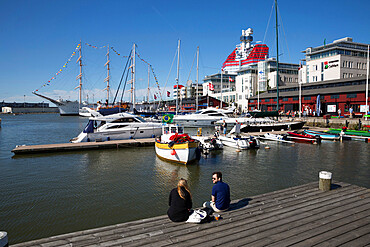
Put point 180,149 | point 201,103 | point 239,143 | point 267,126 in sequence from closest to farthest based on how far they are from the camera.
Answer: point 180,149, point 239,143, point 267,126, point 201,103

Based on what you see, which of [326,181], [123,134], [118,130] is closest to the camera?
[326,181]

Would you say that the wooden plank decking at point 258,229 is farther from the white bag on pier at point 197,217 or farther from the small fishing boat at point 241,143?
the small fishing boat at point 241,143

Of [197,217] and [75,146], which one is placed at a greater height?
[197,217]

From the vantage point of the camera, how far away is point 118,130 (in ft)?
94.8

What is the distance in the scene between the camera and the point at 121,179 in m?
15.0

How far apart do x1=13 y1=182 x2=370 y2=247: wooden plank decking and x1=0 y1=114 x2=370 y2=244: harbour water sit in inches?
131

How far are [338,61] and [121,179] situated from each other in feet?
258

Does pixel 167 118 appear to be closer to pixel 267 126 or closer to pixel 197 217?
pixel 197 217

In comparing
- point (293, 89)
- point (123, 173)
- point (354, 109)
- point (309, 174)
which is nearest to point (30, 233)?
point (123, 173)

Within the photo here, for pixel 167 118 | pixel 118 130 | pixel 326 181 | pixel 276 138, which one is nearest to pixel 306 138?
pixel 276 138

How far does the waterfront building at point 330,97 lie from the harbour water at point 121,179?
27629 millimetres

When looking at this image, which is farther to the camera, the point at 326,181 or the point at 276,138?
the point at 276,138

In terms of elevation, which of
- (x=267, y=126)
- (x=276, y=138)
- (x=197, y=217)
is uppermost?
(x=267, y=126)

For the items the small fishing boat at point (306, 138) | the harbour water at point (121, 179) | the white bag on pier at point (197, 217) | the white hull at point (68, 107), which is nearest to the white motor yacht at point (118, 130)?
the harbour water at point (121, 179)
